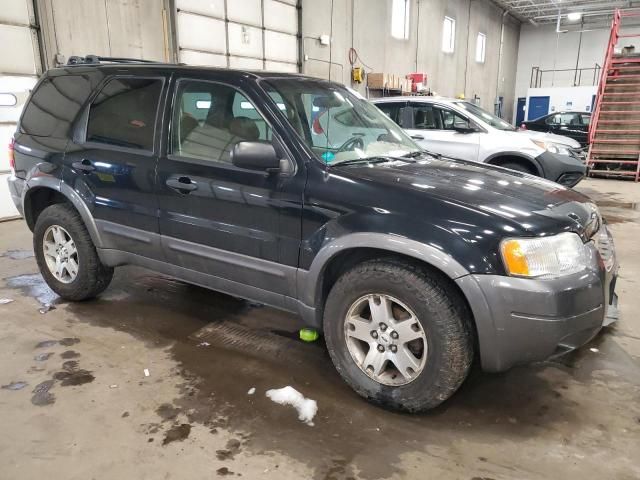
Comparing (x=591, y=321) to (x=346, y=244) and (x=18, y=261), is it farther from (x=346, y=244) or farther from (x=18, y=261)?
(x=18, y=261)

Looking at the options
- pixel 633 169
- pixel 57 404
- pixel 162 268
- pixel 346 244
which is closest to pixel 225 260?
pixel 162 268

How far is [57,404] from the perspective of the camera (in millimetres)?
2494

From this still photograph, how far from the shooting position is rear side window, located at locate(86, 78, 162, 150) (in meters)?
3.12

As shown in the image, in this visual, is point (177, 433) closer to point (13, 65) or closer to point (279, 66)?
point (13, 65)

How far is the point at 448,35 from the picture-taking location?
61.6ft

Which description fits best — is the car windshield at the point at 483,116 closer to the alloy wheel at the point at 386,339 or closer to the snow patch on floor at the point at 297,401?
the alloy wheel at the point at 386,339

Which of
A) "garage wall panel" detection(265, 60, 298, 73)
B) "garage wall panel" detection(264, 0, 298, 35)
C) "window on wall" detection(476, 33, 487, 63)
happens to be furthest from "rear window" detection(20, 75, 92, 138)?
"window on wall" detection(476, 33, 487, 63)

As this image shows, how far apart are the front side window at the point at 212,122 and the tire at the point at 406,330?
0.94m

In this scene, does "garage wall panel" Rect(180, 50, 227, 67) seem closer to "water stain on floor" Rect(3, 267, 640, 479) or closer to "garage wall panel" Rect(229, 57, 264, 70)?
"garage wall panel" Rect(229, 57, 264, 70)

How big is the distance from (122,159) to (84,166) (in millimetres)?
383

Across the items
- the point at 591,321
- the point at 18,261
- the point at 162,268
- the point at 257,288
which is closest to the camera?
the point at 591,321

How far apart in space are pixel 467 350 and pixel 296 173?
1.18 meters

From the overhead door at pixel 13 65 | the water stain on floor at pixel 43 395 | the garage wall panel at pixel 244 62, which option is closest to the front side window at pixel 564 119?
the garage wall panel at pixel 244 62

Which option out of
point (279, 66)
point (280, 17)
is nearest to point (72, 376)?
point (279, 66)
